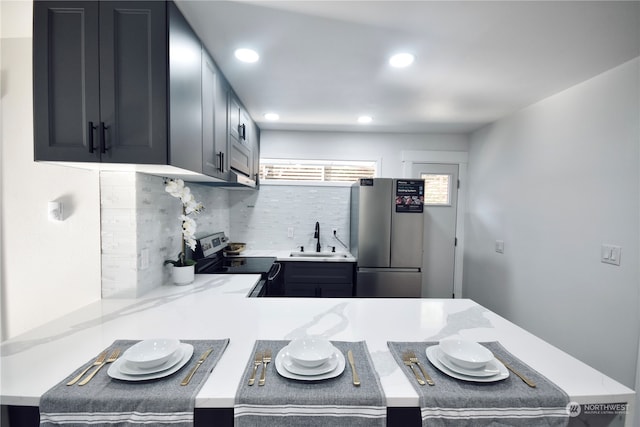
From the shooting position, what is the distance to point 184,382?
80 cm

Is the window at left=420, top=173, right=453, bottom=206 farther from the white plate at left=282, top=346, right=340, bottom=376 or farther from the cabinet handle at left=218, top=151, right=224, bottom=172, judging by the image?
the white plate at left=282, top=346, right=340, bottom=376

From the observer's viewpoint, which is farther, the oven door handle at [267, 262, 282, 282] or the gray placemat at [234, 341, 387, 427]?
the oven door handle at [267, 262, 282, 282]

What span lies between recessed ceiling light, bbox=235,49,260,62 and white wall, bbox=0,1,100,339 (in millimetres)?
982

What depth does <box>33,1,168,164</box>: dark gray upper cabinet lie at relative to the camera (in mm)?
1090

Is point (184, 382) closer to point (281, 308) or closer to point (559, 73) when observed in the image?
point (281, 308)

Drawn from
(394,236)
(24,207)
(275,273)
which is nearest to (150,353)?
(24,207)

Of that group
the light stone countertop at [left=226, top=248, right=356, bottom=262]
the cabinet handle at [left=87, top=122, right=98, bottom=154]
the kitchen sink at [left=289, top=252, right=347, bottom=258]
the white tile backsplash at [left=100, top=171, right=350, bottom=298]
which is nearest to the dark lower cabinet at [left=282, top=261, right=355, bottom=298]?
the light stone countertop at [left=226, top=248, right=356, bottom=262]

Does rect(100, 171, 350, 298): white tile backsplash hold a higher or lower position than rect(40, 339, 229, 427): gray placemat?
higher

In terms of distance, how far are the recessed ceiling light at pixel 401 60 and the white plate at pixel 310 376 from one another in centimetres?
165

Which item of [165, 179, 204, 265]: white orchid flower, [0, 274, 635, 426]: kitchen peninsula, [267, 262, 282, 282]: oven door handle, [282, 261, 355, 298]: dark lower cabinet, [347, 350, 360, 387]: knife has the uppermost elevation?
[165, 179, 204, 265]: white orchid flower

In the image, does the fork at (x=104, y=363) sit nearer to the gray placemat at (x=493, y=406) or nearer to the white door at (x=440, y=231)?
the gray placemat at (x=493, y=406)

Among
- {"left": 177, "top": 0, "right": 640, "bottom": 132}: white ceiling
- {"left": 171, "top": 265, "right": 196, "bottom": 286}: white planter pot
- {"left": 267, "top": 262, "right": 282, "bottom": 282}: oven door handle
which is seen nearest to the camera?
{"left": 177, "top": 0, "right": 640, "bottom": 132}: white ceiling

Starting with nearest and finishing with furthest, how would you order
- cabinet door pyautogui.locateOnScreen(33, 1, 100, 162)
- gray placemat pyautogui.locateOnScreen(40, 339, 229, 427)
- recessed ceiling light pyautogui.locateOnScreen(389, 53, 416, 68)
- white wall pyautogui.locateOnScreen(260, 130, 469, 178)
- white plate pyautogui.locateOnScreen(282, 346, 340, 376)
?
gray placemat pyautogui.locateOnScreen(40, 339, 229, 427)
white plate pyautogui.locateOnScreen(282, 346, 340, 376)
cabinet door pyautogui.locateOnScreen(33, 1, 100, 162)
recessed ceiling light pyautogui.locateOnScreen(389, 53, 416, 68)
white wall pyautogui.locateOnScreen(260, 130, 469, 178)

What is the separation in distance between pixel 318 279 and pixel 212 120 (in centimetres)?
184
